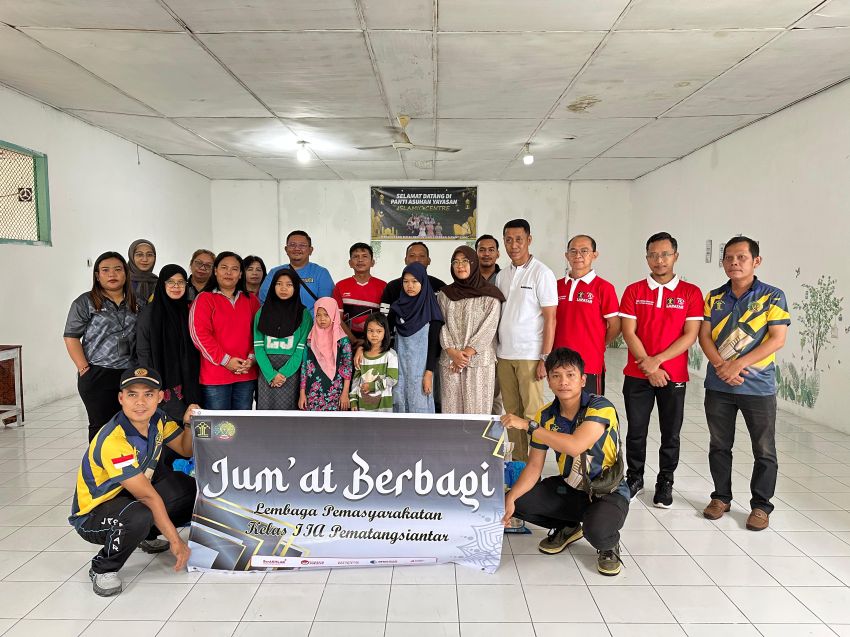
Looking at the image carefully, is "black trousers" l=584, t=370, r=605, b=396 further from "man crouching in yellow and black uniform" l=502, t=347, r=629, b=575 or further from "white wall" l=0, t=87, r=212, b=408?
"white wall" l=0, t=87, r=212, b=408

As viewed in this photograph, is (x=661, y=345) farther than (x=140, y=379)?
Yes

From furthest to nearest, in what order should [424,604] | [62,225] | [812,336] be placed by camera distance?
1. [62,225]
2. [812,336]
3. [424,604]

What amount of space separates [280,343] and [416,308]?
808 mm

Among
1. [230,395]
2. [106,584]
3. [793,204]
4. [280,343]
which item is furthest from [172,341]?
[793,204]

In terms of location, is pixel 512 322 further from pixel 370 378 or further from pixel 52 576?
pixel 52 576

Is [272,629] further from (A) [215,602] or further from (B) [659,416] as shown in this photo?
(B) [659,416]

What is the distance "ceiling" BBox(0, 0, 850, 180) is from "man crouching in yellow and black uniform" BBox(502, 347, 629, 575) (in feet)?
7.44

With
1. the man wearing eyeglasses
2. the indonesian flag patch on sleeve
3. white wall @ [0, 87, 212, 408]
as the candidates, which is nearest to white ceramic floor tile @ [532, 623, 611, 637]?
the indonesian flag patch on sleeve

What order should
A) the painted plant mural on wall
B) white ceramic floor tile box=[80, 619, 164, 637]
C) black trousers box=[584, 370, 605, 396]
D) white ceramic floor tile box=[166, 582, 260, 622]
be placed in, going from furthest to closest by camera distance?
1. the painted plant mural on wall
2. black trousers box=[584, 370, 605, 396]
3. white ceramic floor tile box=[166, 582, 260, 622]
4. white ceramic floor tile box=[80, 619, 164, 637]

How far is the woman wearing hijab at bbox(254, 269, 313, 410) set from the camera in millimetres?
3109

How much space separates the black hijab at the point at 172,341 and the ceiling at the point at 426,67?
168 centimetres

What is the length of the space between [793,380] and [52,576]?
18.9 feet

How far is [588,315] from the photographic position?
3.11 m

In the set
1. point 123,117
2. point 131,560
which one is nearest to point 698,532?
point 131,560
